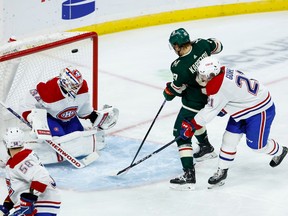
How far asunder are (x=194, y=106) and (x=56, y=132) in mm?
847

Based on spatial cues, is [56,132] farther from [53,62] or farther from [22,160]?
[22,160]

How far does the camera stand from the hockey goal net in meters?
5.67

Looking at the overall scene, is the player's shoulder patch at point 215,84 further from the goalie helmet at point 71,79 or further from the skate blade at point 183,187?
the goalie helmet at point 71,79

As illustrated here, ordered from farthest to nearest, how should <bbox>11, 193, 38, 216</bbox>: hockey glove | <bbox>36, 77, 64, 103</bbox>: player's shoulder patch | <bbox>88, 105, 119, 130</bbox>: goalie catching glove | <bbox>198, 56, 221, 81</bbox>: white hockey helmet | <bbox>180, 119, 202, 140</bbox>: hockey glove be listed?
1. <bbox>88, 105, 119, 130</bbox>: goalie catching glove
2. <bbox>36, 77, 64, 103</bbox>: player's shoulder patch
3. <bbox>180, 119, 202, 140</bbox>: hockey glove
4. <bbox>198, 56, 221, 81</bbox>: white hockey helmet
5. <bbox>11, 193, 38, 216</bbox>: hockey glove

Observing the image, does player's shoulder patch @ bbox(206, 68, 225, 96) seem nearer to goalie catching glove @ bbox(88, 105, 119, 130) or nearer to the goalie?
the goalie

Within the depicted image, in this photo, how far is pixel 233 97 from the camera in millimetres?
5000

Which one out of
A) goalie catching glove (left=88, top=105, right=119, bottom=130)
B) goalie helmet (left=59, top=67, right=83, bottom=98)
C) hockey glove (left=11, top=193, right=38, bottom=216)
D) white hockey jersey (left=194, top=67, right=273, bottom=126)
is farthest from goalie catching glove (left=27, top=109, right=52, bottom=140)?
hockey glove (left=11, top=193, right=38, bottom=216)

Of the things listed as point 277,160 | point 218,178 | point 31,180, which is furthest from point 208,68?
point 31,180

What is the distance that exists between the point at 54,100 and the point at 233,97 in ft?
3.56

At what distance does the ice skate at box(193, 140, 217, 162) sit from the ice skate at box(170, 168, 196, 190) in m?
0.38

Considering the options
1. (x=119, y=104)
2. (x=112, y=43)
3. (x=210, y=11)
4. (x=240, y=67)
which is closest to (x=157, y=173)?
(x=119, y=104)

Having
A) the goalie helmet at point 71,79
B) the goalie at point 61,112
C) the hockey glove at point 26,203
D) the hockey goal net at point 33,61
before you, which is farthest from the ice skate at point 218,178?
the hockey glove at point 26,203

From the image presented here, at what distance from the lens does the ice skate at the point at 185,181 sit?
516 cm

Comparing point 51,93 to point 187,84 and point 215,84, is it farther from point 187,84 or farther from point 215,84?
point 215,84
